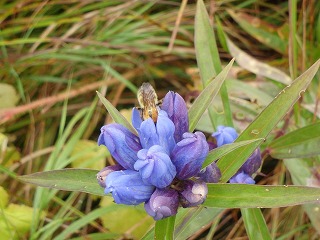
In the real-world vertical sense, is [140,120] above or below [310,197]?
above

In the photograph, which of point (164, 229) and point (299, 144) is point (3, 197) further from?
point (299, 144)

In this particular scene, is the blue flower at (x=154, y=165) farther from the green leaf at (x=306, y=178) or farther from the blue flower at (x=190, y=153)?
the green leaf at (x=306, y=178)

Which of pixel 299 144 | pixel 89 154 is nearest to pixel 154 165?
pixel 299 144

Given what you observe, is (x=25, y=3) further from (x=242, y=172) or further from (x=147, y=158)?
(x=147, y=158)

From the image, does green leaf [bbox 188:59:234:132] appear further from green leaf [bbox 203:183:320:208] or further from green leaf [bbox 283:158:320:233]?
green leaf [bbox 283:158:320:233]

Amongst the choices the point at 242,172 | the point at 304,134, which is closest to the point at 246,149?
the point at 242,172

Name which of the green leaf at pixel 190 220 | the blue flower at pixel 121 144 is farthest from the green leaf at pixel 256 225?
the blue flower at pixel 121 144

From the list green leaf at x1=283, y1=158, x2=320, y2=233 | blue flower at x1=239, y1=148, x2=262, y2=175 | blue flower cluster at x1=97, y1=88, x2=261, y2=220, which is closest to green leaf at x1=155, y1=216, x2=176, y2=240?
blue flower cluster at x1=97, y1=88, x2=261, y2=220
